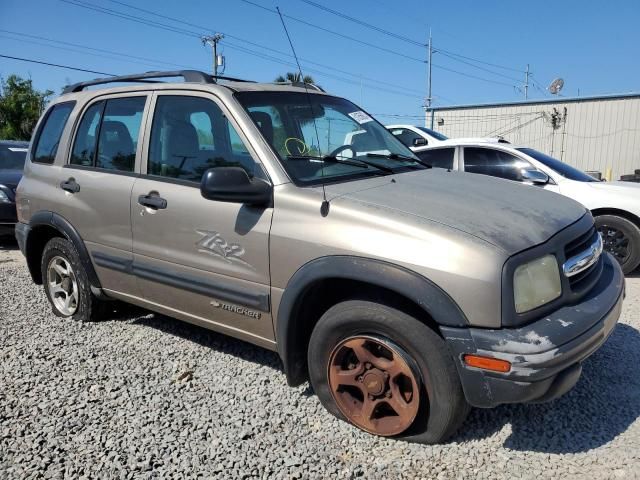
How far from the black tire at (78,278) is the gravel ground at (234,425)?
40 centimetres

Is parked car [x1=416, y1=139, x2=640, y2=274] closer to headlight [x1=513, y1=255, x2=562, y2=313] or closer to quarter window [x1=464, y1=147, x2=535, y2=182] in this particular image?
quarter window [x1=464, y1=147, x2=535, y2=182]

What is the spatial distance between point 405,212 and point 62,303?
3458 millimetres

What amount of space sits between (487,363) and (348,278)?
73 centimetres

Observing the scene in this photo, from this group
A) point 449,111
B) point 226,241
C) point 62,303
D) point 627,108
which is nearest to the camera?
point 226,241

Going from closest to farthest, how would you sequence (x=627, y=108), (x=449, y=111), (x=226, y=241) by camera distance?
1. (x=226, y=241)
2. (x=627, y=108)
3. (x=449, y=111)

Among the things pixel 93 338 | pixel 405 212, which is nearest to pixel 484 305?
pixel 405 212

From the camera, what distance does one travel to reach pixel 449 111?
2616cm

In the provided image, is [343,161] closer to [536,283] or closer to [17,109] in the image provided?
[536,283]

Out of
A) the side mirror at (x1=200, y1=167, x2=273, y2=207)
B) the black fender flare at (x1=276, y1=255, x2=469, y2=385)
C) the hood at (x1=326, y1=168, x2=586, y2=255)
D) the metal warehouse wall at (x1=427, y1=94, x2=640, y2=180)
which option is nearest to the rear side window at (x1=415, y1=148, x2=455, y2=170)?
the hood at (x1=326, y1=168, x2=586, y2=255)

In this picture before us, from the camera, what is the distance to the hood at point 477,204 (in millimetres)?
2420

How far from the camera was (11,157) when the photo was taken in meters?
8.88

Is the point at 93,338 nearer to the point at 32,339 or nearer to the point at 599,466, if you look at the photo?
the point at 32,339

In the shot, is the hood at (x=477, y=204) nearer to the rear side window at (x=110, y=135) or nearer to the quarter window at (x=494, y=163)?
the rear side window at (x=110, y=135)

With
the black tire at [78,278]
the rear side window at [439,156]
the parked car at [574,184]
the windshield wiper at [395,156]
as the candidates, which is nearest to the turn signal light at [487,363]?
the windshield wiper at [395,156]
